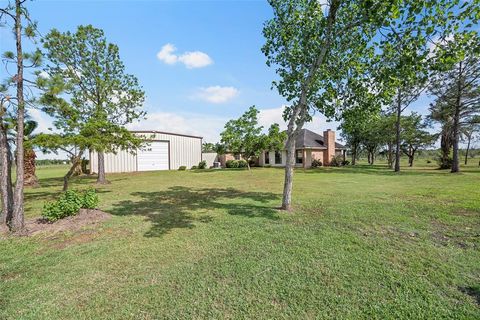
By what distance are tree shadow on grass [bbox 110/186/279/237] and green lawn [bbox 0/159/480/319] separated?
104 millimetres

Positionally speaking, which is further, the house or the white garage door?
the house

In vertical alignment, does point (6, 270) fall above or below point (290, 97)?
below

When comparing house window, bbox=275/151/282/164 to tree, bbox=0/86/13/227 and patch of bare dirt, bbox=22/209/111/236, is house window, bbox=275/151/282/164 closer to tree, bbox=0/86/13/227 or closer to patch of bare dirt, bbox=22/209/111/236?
patch of bare dirt, bbox=22/209/111/236

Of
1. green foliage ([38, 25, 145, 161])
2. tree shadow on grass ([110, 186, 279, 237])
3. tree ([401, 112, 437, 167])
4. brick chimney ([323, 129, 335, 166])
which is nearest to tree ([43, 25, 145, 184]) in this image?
green foliage ([38, 25, 145, 161])

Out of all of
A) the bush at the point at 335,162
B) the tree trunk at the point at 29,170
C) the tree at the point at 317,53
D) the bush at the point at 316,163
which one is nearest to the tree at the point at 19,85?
the tree at the point at 317,53

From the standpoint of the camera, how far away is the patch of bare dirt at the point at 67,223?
526 cm

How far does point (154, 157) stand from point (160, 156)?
662 mm

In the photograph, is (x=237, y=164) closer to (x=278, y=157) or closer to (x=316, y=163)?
(x=278, y=157)

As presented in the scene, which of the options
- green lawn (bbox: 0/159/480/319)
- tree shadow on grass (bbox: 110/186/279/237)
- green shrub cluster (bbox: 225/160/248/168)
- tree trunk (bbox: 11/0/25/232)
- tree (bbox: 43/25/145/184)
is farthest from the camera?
green shrub cluster (bbox: 225/160/248/168)

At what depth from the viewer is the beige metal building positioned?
68.6 feet

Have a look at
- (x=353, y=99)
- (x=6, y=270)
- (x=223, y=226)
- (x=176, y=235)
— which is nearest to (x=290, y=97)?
(x=353, y=99)

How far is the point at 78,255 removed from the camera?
4023 millimetres

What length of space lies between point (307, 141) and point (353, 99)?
19.9m

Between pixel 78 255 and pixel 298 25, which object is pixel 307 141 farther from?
pixel 78 255
